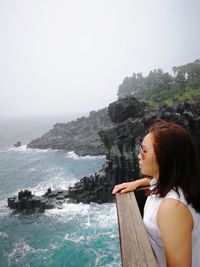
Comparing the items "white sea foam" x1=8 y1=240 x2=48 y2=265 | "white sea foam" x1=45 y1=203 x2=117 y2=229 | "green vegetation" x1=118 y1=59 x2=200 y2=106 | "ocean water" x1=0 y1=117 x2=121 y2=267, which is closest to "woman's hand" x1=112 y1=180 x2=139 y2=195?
"ocean water" x1=0 y1=117 x2=121 y2=267

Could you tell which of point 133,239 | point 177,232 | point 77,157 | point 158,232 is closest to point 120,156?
point 158,232

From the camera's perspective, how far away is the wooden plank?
184cm

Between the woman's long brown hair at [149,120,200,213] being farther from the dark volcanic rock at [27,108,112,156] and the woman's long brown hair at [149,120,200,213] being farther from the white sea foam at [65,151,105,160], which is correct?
the dark volcanic rock at [27,108,112,156]

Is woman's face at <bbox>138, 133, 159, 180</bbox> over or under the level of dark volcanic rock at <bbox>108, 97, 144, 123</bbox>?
under

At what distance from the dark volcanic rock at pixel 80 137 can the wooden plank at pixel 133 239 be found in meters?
74.2

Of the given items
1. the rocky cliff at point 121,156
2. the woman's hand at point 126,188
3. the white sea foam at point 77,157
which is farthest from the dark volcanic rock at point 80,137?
the woman's hand at point 126,188

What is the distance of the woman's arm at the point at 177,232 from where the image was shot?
197 cm

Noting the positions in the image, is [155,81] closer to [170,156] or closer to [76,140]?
[76,140]

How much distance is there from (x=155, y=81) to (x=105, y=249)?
→ 105125mm

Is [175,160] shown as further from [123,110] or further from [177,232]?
[123,110]

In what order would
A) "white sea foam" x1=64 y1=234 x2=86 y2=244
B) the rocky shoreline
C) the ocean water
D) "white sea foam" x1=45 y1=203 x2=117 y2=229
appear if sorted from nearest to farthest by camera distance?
the ocean water, "white sea foam" x1=64 y1=234 x2=86 y2=244, "white sea foam" x1=45 y1=203 x2=117 y2=229, the rocky shoreline

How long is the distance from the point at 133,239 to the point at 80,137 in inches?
3728

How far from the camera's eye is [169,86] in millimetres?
93438

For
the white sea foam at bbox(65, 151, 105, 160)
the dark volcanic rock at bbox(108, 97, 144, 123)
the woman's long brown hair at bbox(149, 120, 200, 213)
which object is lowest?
the white sea foam at bbox(65, 151, 105, 160)
